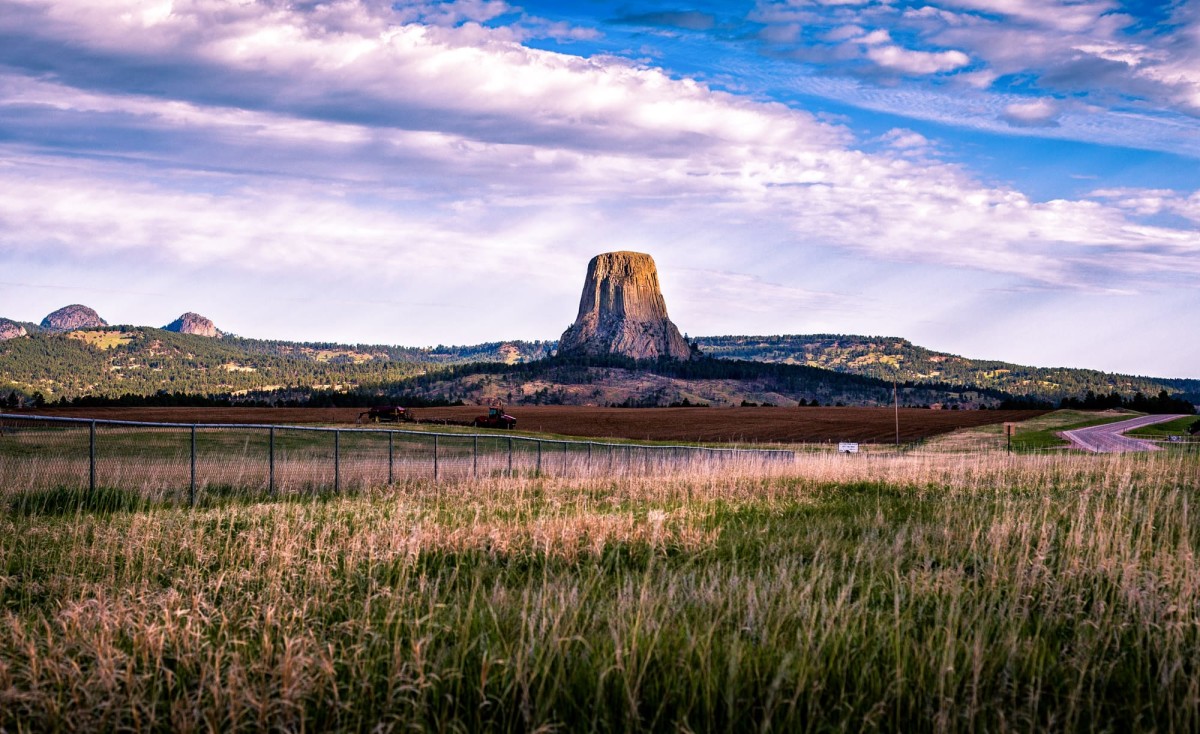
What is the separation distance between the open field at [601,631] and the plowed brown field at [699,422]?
56.4 m

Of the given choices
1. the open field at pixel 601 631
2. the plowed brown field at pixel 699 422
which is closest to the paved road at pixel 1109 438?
the plowed brown field at pixel 699 422

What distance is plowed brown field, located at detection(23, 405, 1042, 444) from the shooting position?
76250 millimetres

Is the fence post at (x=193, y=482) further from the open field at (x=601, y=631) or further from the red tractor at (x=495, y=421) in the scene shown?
the red tractor at (x=495, y=421)

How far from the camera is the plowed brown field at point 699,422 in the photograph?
3002 inches

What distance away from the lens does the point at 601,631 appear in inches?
242

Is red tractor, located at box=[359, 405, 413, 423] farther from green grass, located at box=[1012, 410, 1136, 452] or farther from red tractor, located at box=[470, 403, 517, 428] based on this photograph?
green grass, located at box=[1012, 410, 1136, 452]

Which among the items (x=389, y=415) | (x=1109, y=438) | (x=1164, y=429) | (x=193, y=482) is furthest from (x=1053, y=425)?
(x=193, y=482)

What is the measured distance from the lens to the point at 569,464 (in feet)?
98.7

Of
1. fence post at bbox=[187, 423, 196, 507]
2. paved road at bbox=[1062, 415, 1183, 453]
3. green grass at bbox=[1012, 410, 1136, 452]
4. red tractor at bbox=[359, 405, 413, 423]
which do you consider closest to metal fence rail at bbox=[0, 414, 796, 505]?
fence post at bbox=[187, 423, 196, 507]

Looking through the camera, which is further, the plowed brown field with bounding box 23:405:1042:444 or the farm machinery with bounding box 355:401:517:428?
the plowed brown field with bounding box 23:405:1042:444

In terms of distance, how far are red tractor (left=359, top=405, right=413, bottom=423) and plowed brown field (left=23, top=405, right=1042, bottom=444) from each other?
2146 mm

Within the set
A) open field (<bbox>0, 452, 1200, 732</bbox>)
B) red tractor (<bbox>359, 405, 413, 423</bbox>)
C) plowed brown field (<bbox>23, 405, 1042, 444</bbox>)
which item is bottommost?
plowed brown field (<bbox>23, 405, 1042, 444</bbox>)

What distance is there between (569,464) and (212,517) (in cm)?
1685

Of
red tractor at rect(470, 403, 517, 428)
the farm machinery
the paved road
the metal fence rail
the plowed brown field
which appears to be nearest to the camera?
the metal fence rail
